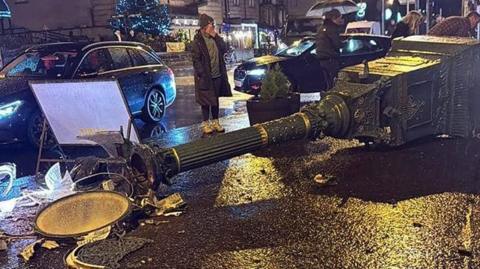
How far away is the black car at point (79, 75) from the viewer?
8.39m

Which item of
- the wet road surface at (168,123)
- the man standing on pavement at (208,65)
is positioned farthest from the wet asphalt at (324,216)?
the man standing on pavement at (208,65)

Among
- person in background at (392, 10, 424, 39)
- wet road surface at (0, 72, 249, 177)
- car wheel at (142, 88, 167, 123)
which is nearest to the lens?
wet road surface at (0, 72, 249, 177)

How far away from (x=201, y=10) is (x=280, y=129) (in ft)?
102

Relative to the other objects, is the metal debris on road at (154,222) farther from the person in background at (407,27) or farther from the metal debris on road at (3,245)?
the person in background at (407,27)

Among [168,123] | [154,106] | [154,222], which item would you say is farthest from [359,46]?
[154,222]

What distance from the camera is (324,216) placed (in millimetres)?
4691

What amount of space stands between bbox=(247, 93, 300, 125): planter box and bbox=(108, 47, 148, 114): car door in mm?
3023

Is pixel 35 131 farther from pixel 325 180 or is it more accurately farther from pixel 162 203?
pixel 325 180

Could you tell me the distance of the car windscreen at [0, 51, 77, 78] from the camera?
29.8 ft

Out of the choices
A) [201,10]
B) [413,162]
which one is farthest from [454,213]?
[201,10]

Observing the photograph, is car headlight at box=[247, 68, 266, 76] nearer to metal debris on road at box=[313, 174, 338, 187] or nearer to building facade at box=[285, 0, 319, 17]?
metal debris on road at box=[313, 174, 338, 187]

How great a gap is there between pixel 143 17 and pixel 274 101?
17.3 meters

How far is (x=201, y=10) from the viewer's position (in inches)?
1384

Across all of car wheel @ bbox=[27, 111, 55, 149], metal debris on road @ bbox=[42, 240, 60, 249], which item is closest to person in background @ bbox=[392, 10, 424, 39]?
car wheel @ bbox=[27, 111, 55, 149]
